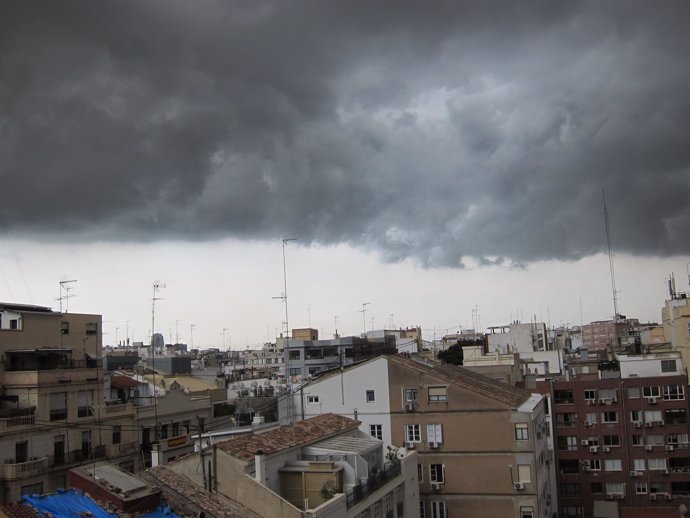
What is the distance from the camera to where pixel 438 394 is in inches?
1813

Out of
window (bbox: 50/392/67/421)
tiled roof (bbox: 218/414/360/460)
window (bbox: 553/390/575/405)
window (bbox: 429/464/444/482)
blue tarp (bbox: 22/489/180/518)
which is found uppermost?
window (bbox: 50/392/67/421)

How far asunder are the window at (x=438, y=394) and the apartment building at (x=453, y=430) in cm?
7

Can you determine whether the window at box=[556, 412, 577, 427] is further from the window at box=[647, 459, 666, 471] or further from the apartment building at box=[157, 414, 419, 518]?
the apartment building at box=[157, 414, 419, 518]

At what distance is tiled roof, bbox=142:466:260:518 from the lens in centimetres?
2567

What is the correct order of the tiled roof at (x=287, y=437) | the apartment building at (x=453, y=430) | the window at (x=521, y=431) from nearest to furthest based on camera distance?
the tiled roof at (x=287, y=437), the window at (x=521, y=431), the apartment building at (x=453, y=430)

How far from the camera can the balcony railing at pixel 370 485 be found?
2875 cm

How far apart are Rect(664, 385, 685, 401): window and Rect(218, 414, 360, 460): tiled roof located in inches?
1775

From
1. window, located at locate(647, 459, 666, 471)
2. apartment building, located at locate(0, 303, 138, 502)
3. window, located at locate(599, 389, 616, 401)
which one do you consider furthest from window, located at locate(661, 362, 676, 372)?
apartment building, located at locate(0, 303, 138, 502)

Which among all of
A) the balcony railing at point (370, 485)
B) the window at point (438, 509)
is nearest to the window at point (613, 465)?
the window at point (438, 509)

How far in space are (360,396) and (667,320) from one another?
2449 inches

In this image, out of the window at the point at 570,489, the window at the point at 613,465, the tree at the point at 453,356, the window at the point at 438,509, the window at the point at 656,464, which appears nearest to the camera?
the window at the point at 438,509

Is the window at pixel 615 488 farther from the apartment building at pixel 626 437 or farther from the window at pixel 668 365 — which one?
the window at pixel 668 365

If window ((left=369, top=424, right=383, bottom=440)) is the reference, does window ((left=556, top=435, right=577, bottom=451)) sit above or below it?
below

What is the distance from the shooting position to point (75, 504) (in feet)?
77.3
